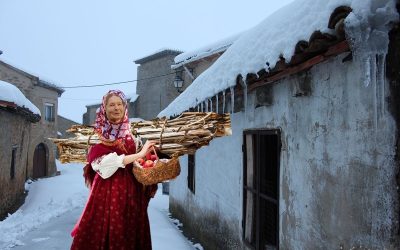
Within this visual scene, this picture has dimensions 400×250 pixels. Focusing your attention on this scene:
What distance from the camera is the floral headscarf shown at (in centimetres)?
287

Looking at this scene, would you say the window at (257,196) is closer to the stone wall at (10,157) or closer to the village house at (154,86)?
the stone wall at (10,157)

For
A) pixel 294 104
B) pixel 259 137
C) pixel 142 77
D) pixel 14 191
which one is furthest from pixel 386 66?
pixel 142 77

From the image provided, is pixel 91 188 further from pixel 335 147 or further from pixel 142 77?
pixel 142 77

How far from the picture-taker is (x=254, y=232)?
4637 mm

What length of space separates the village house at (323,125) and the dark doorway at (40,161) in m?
21.1

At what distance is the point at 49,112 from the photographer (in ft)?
83.1

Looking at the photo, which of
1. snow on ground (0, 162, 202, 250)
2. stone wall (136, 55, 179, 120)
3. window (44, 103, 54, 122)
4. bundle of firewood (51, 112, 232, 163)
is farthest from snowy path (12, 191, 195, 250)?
stone wall (136, 55, 179, 120)

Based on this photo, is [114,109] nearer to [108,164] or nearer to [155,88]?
[108,164]

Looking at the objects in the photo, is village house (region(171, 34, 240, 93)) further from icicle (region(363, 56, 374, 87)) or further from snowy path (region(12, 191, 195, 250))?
icicle (region(363, 56, 374, 87))

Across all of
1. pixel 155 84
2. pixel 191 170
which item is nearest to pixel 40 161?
pixel 155 84

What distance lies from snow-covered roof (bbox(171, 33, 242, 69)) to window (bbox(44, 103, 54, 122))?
35.4 feet

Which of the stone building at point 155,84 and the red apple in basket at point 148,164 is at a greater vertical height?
the stone building at point 155,84

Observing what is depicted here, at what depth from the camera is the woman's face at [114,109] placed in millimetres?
2869

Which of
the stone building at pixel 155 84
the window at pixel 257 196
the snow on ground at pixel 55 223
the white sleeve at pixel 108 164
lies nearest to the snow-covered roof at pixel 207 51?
the snow on ground at pixel 55 223
